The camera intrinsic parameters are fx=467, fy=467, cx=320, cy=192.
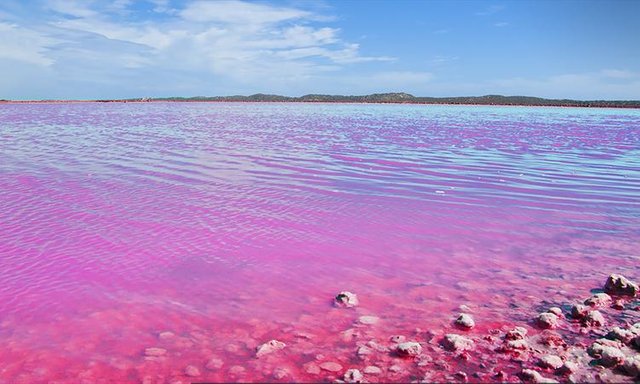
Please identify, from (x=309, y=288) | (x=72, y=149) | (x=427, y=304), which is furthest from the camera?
(x=72, y=149)

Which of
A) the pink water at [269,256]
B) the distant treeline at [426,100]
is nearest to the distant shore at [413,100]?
the distant treeline at [426,100]

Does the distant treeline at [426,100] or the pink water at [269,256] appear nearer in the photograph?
the pink water at [269,256]

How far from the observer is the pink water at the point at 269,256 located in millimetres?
4312

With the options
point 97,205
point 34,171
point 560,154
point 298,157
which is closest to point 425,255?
point 97,205

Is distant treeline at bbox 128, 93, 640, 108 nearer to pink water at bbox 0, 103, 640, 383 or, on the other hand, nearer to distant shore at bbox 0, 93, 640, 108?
distant shore at bbox 0, 93, 640, 108

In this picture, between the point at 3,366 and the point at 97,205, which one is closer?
the point at 3,366

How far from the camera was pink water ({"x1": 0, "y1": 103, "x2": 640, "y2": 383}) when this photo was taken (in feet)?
14.1

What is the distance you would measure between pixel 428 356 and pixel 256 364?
1.49m

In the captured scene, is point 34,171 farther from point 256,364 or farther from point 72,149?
point 256,364

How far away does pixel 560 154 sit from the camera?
60.3ft

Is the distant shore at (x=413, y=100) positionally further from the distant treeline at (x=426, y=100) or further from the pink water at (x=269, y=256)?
the pink water at (x=269, y=256)

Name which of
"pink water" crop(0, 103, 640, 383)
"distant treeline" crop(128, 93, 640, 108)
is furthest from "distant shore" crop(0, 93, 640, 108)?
"pink water" crop(0, 103, 640, 383)

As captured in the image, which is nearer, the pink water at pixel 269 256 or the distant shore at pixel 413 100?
the pink water at pixel 269 256

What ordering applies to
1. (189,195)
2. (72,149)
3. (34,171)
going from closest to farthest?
(189,195), (34,171), (72,149)
